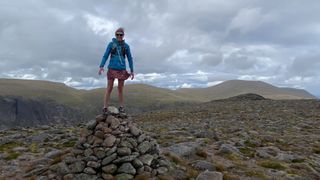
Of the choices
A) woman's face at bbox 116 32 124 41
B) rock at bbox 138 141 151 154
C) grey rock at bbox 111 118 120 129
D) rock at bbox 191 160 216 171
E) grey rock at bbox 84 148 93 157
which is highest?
woman's face at bbox 116 32 124 41

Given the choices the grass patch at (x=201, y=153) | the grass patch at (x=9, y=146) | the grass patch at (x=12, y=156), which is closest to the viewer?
the grass patch at (x=201, y=153)

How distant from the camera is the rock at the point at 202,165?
20078mm

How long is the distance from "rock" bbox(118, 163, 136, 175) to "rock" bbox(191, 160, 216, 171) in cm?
368

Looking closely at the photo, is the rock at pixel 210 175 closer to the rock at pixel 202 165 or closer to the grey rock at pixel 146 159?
the rock at pixel 202 165

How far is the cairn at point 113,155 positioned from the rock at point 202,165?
1.68 metres

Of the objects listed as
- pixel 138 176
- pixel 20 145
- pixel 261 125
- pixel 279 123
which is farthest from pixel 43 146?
pixel 279 123

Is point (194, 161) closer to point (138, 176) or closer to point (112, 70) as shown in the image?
point (138, 176)

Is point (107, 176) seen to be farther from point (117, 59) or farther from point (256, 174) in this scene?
point (256, 174)

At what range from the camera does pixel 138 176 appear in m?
17.9

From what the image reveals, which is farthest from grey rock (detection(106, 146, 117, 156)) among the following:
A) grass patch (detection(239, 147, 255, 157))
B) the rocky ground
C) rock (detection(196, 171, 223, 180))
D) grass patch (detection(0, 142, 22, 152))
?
grass patch (detection(0, 142, 22, 152))

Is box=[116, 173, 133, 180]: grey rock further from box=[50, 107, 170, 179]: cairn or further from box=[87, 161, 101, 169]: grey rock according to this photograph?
box=[87, 161, 101, 169]: grey rock

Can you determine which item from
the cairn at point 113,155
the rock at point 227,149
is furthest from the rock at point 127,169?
the rock at point 227,149

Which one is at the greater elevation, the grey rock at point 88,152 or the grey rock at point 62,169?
the grey rock at point 88,152

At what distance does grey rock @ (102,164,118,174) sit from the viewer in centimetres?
1805
